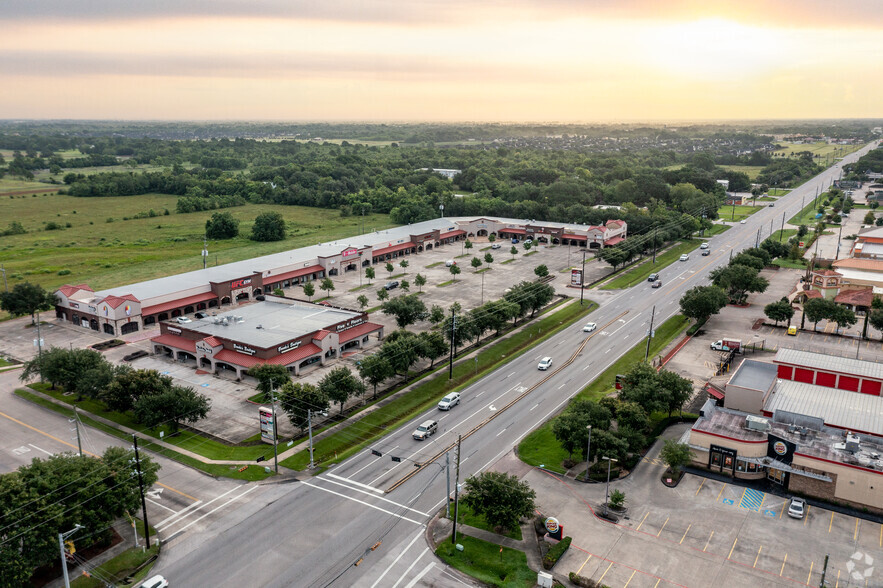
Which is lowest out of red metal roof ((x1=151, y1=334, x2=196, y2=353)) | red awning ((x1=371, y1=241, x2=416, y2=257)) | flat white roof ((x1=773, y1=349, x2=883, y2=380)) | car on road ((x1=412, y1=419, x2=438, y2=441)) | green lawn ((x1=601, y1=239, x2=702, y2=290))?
car on road ((x1=412, y1=419, x2=438, y2=441))

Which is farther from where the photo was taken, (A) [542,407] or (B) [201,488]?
(A) [542,407]

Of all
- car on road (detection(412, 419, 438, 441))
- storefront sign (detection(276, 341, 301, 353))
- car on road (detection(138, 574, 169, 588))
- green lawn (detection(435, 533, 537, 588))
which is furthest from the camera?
storefront sign (detection(276, 341, 301, 353))

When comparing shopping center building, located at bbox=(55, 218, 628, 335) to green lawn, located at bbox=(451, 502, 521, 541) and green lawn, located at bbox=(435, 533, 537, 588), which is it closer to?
green lawn, located at bbox=(451, 502, 521, 541)

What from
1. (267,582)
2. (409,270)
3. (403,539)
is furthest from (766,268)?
(267,582)

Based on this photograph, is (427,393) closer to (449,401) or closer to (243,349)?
(449,401)

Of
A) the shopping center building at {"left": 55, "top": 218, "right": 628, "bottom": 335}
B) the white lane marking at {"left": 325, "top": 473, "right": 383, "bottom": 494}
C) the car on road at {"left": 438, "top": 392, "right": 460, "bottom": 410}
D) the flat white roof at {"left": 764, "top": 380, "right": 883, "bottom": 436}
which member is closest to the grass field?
the shopping center building at {"left": 55, "top": 218, "right": 628, "bottom": 335}

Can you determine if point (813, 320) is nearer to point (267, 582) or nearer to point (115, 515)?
point (267, 582)

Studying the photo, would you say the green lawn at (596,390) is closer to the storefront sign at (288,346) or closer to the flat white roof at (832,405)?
the flat white roof at (832,405)

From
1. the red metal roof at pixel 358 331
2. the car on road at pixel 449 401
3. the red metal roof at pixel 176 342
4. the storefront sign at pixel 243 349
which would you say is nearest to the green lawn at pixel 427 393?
the car on road at pixel 449 401
